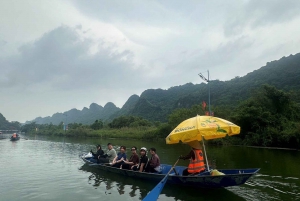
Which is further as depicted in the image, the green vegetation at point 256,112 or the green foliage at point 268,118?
the green vegetation at point 256,112

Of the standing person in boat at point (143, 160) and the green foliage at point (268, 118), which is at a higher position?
the green foliage at point (268, 118)

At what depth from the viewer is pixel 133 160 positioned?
36.3 feet

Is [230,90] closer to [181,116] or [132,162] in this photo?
[181,116]

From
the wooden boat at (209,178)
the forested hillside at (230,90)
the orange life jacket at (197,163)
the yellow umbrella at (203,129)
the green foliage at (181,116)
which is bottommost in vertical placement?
the wooden boat at (209,178)

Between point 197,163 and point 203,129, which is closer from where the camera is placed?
point 203,129

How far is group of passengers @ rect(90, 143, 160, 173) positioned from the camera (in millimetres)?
9867

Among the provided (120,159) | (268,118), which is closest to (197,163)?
(120,159)

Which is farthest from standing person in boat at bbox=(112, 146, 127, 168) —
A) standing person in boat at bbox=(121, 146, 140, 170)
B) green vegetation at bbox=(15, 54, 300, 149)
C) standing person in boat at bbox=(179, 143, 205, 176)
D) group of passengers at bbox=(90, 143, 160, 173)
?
green vegetation at bbox=(15, 54, 300, 149)

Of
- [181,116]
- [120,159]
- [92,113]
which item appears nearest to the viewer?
[120,159]

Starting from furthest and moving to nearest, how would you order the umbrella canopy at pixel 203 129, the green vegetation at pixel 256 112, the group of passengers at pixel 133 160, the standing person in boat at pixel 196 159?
1. the green vegetation at pixel 256 112
2. the group of passengers at pixel 133 160
3. the standing person in boat at pixel 196 159
4. the umbrella canopy at pixel 203 129

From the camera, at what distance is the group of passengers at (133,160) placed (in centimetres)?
987

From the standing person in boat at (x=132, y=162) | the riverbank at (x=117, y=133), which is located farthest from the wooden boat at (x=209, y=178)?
the riverbank at (x=117, y=133)

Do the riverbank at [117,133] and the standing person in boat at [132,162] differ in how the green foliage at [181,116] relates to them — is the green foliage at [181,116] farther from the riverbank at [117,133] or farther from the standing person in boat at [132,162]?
the standing person in boat at [132,162]

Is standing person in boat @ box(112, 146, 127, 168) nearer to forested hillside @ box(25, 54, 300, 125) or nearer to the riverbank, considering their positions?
forested hillside @ box(25, 54, 300, 125)
